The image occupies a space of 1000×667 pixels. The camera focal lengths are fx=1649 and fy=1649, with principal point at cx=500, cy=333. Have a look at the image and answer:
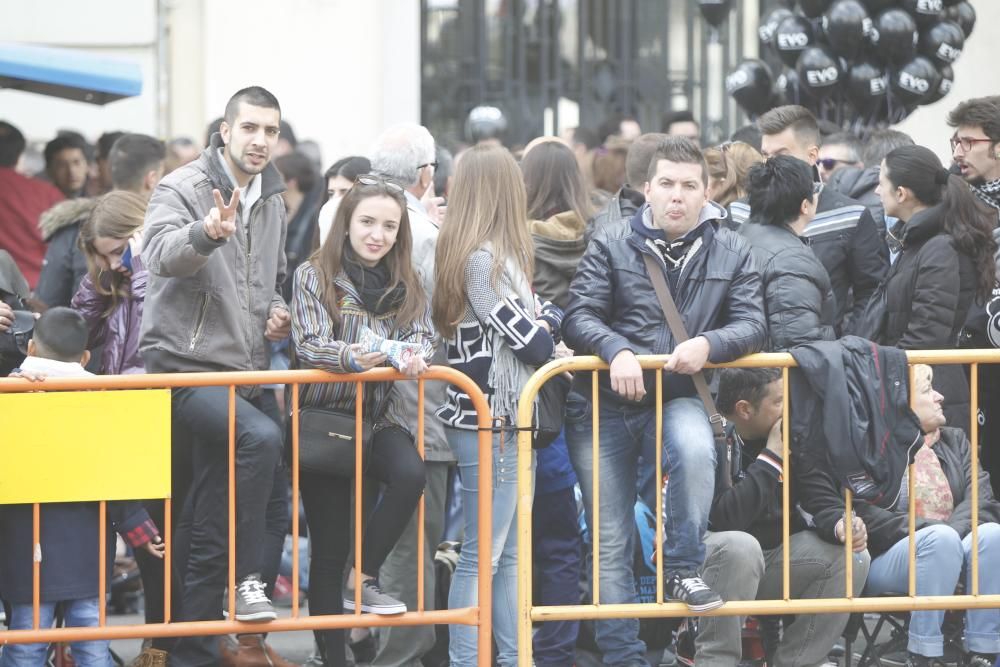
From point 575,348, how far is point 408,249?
0.75m

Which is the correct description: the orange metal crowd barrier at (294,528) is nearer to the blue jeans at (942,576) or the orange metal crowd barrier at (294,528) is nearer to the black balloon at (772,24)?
the blue jeans at (942,576)

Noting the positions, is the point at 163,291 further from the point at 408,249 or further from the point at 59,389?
the point at 408,249

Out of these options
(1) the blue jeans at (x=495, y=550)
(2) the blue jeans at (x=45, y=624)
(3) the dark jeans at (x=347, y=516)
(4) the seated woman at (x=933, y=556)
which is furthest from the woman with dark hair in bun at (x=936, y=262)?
(2) the blue jeans at (x=45, y=624)

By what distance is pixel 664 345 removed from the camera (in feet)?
20.3

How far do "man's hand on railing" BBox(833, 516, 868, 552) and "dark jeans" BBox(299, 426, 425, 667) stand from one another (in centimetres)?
161

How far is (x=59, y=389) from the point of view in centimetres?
600

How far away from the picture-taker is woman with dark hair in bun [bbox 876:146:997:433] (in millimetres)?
7051

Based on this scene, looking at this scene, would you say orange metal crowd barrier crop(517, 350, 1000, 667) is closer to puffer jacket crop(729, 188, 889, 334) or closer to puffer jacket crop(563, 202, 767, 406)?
puffer jacket crop(563, 202, 767, 406)

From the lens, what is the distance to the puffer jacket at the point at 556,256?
23.4 ft

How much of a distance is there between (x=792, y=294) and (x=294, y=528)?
7.00 feet

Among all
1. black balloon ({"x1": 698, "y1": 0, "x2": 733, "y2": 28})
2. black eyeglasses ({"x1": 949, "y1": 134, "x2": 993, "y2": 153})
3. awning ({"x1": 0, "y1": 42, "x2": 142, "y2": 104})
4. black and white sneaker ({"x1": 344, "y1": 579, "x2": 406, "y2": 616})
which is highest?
black balloon ({"x1": 698, "y1": 0, "x2": 733, "y2": 28})

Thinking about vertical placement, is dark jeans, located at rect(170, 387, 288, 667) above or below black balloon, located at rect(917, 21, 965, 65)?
below

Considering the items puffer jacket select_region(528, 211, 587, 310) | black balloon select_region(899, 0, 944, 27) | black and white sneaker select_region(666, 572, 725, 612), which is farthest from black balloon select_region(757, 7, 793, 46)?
black and white sneaker select_region(666, 572, 725, 612)

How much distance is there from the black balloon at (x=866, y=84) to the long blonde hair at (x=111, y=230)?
5017mm
